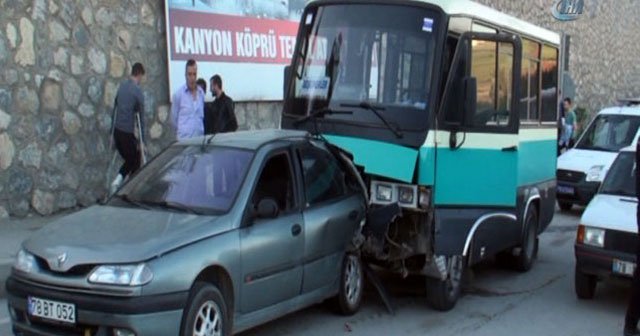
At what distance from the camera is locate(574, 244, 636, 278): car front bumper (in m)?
7.47

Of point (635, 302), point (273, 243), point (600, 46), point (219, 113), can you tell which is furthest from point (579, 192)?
point (600, 46)

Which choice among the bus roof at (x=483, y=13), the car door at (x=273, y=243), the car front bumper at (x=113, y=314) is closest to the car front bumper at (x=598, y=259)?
the bus roof at (x=483, y=13)

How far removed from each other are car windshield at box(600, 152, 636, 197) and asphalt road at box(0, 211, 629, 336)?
1.01 meters

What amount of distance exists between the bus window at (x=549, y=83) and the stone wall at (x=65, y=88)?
5.39 metres

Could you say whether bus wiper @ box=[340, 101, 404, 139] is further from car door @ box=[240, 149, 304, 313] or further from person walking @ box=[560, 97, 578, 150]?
person walking @ box=[560, 97, 578, 150]

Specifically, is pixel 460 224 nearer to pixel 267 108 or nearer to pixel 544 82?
pixel 544 82

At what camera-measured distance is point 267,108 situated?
13836 mm

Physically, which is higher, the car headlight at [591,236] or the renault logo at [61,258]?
the renault logo at [61,258]

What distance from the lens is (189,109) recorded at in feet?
35.1

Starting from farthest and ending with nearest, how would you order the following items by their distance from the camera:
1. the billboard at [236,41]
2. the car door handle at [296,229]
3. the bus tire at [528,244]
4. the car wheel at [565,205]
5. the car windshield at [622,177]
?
the car wheel at [565,205] → the billboard at [236,41] → the bus tire at [528,244] → the car windshield at [622,177] → the car door handle at [296,229]

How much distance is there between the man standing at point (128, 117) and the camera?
10.2 meters

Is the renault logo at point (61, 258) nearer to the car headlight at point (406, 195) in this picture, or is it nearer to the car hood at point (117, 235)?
the car hood at point (117, 235)

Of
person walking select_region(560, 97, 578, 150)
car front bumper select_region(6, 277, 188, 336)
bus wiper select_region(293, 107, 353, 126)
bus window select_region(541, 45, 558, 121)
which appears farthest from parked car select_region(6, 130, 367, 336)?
person walking select_region(560, 97, 578, 150)

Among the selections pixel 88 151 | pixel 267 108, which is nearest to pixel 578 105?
pixel 267 108
